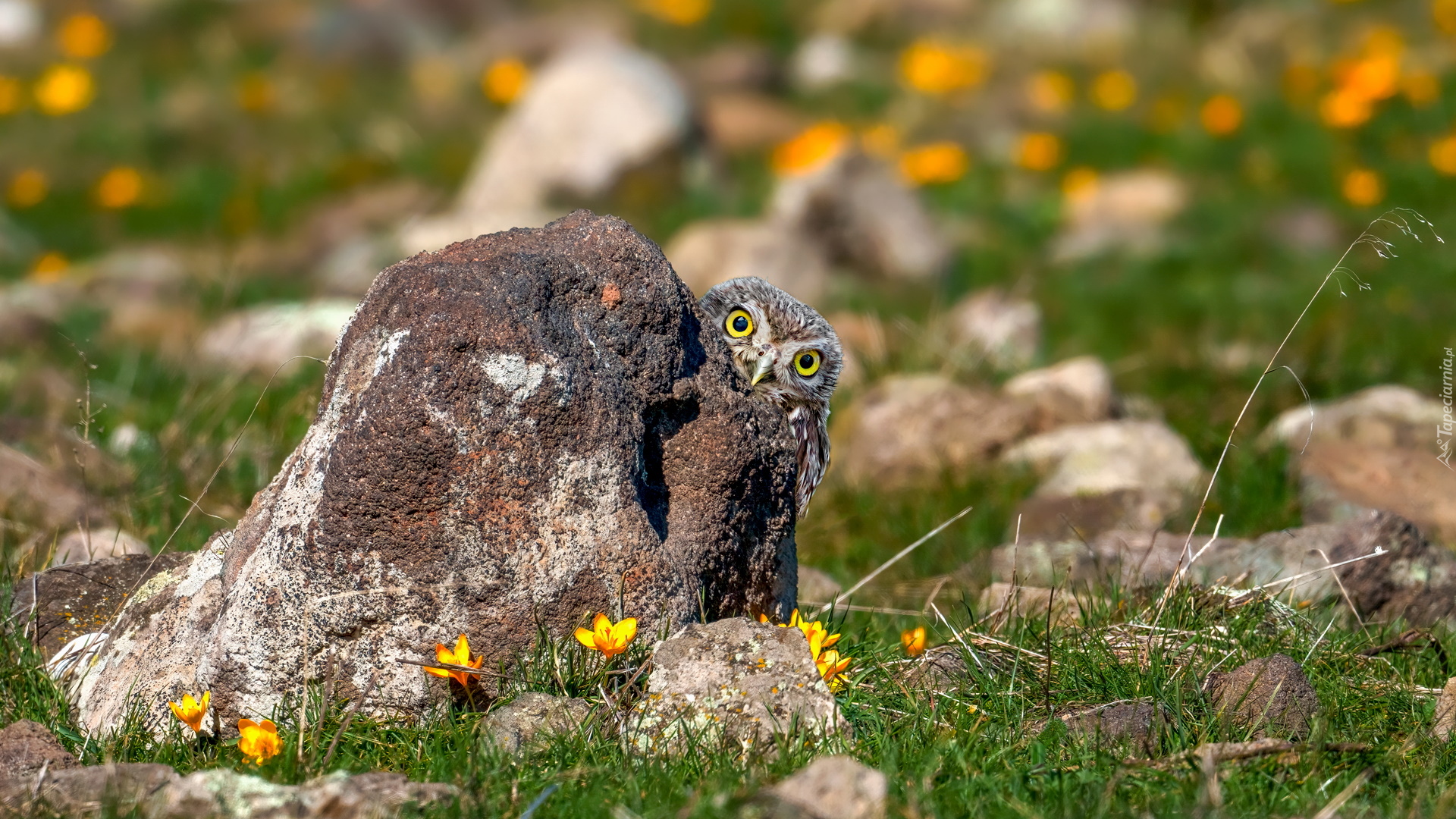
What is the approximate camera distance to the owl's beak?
3895mm

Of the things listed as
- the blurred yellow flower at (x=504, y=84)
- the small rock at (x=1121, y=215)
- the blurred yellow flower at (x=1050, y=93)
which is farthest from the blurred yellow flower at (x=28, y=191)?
the blurred yellow flower at (x=1050, y=93)

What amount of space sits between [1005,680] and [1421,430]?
3.76m

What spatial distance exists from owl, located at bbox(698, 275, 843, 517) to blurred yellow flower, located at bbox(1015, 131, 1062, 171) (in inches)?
362

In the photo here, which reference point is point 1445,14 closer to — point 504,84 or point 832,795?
point 504,84

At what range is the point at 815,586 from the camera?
5066mm

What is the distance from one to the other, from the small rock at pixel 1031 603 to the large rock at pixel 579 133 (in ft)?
27.1

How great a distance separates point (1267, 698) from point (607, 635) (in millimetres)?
1629

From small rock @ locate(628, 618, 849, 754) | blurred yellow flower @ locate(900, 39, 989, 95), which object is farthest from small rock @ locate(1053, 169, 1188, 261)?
small rock @ locate(628, 618, 849, 754)

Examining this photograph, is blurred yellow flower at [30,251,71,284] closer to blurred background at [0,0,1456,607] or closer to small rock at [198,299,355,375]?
blurred background at [0,0,1456,607]

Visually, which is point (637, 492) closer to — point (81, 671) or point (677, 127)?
point (81, 671)

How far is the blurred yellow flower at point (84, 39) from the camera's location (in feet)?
55.1

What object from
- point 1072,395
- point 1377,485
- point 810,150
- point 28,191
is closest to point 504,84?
point 810,150

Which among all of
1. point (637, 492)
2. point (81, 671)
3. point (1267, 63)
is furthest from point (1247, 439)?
point (1267, 63)

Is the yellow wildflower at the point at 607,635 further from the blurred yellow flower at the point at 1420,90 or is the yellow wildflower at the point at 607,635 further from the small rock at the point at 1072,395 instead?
the blurred yellow flower at the point at 1420,90
